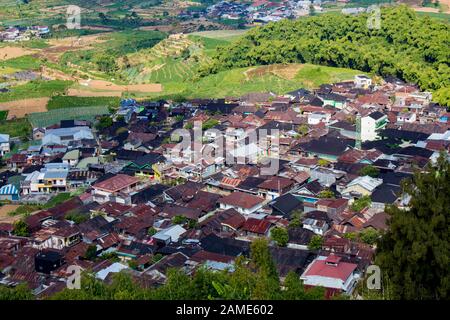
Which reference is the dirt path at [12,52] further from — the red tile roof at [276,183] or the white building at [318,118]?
the red tile roof at [276,183]

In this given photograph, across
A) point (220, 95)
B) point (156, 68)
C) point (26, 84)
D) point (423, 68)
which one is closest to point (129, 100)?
point (220, 95)

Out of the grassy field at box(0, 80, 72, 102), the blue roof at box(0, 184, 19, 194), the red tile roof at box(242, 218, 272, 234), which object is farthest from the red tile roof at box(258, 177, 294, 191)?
the grassy field at box(0, 80, 72, 102)

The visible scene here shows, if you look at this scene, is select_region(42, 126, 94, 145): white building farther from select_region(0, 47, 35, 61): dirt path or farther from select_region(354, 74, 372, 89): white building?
select_region(0, 47, 35, 61): dirt path

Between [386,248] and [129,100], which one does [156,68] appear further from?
[386,248]

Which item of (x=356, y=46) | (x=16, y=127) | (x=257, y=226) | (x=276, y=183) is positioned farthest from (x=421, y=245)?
(x=356, y=46)

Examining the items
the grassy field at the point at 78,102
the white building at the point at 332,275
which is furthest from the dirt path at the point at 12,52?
the white building at the point at 332,275
